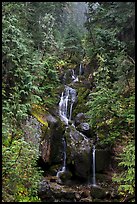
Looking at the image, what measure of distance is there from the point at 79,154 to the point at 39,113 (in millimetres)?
2931

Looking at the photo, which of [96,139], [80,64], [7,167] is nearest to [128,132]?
[96,139]

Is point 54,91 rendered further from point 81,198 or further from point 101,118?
point 81,198

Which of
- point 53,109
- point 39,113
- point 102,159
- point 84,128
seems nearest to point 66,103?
point 53,109

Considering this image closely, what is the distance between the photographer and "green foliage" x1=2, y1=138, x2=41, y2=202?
25.1 ft

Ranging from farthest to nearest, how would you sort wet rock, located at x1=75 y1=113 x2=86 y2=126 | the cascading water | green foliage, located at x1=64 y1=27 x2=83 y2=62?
green foliage, located at x1=64 y1=27 x2=83 y2=62 < the cascading water < wet rock, located at x1=75 y1=113 x2=86 y2=126

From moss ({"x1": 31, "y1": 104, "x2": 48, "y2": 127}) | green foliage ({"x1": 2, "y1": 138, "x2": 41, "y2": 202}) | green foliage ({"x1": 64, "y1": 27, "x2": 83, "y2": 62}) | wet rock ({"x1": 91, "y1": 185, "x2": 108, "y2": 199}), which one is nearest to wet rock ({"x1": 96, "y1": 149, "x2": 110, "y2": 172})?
wet rock ({"x1": 91, "y1": 185, "x2": 108, "y2": 199})

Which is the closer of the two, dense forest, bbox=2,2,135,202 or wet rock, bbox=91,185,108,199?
dense forest, bbox=2,2,135,202

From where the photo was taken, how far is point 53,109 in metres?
14.8

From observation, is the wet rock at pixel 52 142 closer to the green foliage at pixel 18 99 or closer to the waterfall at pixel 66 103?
the waterfall at pixel 66 103

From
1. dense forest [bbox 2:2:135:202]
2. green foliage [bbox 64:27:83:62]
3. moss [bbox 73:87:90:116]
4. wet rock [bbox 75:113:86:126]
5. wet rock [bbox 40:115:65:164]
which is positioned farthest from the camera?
green foliage [bbox 64:27:83:62]

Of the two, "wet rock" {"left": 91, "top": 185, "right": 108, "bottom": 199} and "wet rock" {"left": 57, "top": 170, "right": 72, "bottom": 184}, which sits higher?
"wet rock" {"left": 57, "top": 170, "right": 72, "bottom": 184}

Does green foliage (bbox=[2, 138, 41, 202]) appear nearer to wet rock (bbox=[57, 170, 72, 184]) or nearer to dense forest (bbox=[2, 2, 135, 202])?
dense forest (bbox=[2, 2, 135, 202])

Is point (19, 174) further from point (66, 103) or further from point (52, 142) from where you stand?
point (66, 103)

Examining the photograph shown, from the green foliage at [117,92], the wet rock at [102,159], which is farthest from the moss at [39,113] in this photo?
the wet rock at [102,159]
